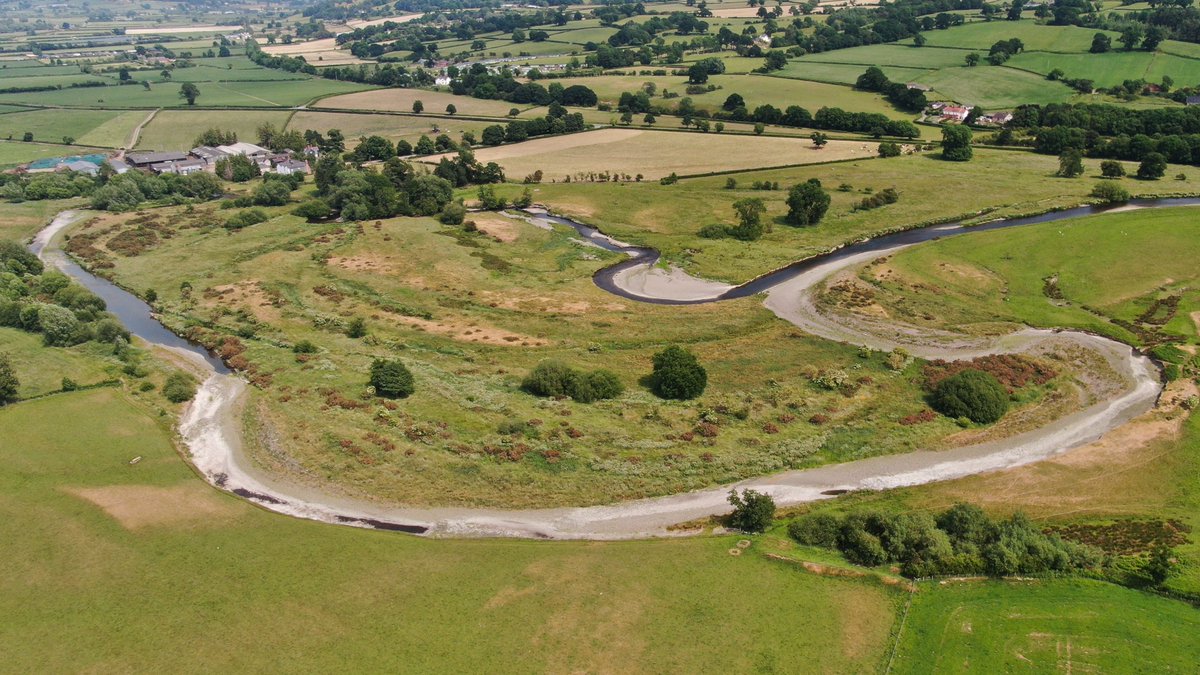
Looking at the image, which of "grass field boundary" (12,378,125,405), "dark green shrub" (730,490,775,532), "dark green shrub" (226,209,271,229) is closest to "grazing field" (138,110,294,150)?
"dark green shrub" (226,209,271,229)

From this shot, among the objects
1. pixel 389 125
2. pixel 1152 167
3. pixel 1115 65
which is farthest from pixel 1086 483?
pixel 1115 65

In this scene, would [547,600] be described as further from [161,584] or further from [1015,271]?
[1015,271]

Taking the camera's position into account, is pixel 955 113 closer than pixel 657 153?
No

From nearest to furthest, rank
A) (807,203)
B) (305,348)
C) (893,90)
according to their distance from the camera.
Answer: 1. (305,348)
2. (807,203)
3. (893,90)

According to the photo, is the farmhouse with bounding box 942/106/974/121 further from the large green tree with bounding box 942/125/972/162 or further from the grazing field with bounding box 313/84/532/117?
the grazing field with bounding box 313/84/532/117

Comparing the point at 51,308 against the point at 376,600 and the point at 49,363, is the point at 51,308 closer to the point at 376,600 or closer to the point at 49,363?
the point at 49,363

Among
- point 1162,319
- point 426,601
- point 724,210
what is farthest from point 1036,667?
point 724,210
